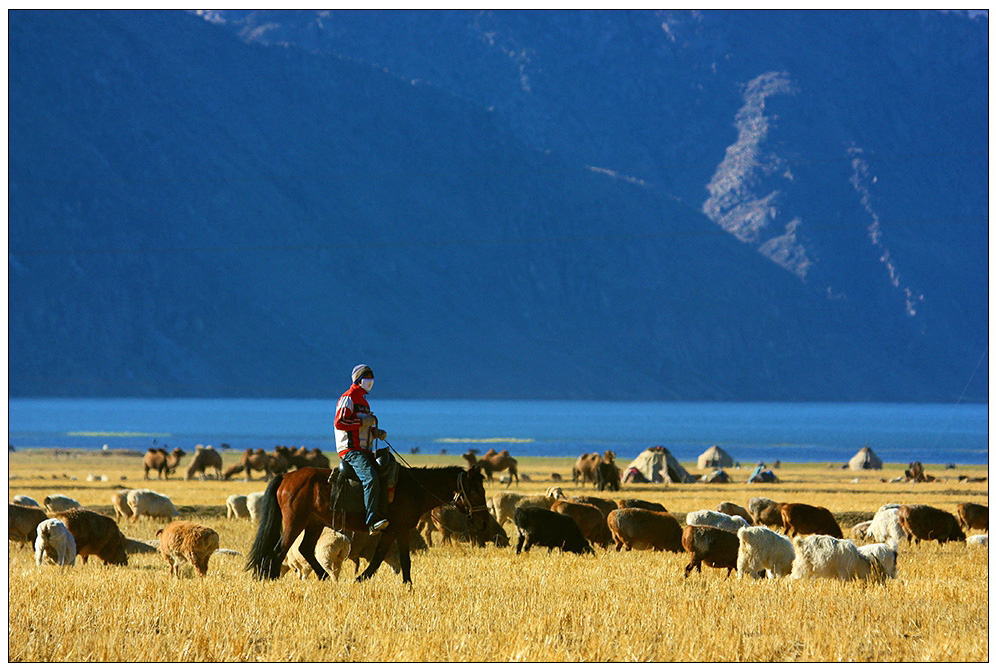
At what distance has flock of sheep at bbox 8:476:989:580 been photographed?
13.0m

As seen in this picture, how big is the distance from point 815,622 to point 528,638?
8.37 ft

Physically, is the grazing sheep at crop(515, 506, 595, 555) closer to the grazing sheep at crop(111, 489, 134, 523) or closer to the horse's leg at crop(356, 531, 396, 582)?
the horse's leg at crop(356, 531, 396, 582)

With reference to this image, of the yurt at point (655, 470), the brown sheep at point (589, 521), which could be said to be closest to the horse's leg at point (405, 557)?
the brown sheep at point (589, 521)

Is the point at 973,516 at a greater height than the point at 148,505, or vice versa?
the point at 973,516

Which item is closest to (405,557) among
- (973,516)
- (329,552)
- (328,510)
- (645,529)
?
(328,510)

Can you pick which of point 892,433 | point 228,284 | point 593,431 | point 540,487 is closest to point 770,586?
point 540,487

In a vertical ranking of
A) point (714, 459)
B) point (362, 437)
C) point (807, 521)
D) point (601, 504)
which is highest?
point (714, 459)

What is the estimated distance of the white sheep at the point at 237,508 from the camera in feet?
74.7

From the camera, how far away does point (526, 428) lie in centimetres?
11988

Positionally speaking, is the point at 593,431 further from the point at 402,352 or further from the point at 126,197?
the point at 126,197

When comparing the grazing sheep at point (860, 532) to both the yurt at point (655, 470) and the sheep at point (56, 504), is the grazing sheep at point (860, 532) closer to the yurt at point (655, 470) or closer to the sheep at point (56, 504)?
the sheep at point (56, 504)

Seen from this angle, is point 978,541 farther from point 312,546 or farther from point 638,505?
point 312,546

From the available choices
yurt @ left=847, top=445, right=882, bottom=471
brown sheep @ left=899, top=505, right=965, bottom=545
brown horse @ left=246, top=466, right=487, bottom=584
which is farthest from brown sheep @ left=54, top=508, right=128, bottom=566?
yurt @ left=847, top=445, right=882, bottom=471

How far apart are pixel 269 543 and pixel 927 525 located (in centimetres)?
1110
